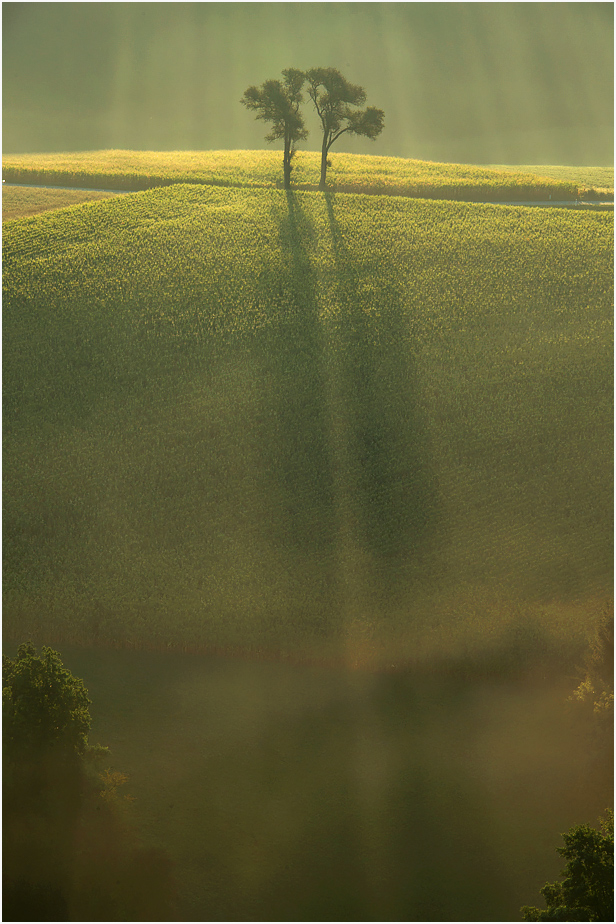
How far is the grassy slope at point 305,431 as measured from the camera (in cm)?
2461

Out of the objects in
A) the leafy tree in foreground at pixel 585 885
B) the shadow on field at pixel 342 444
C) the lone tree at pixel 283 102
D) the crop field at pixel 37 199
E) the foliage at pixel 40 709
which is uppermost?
the lone tree at pixel 283 102

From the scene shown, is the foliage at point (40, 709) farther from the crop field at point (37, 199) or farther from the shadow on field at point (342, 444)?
the crop field at point (37, 199)

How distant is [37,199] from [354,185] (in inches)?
992

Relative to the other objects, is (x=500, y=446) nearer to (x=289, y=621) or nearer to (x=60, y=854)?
(x=289, y=621)

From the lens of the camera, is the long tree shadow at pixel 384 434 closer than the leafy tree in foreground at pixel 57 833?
No

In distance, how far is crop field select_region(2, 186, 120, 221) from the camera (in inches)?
1857

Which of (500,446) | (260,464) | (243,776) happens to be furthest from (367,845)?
(500,446)

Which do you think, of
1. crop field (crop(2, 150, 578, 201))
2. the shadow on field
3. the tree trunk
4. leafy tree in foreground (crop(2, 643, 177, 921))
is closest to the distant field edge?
crop field (crop(2, 150, 578, 201))

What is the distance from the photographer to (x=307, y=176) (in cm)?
5191

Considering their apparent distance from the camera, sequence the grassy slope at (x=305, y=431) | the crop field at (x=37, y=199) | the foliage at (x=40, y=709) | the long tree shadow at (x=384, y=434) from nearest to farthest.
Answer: the foliage at (x=40, y=709), the grassy slope at (x=305, y=431), the long tree shadow at (x=384, y=434), the crop field at (x=37, y=199)

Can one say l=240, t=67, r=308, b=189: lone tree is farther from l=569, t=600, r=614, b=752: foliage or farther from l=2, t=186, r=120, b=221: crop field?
l=569, t=600, r=614, b=752: foliage

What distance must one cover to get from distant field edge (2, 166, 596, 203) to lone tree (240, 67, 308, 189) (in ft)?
14.5

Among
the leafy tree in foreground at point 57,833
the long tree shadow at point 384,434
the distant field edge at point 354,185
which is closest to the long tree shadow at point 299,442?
the long tree shadow at point 384,434

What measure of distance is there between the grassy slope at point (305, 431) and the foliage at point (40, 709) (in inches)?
217
